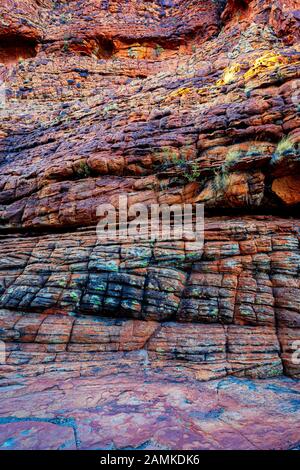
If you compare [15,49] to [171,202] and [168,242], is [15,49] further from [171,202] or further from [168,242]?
[168,242]

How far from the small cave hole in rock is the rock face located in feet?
53.1

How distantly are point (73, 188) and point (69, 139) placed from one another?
4.48m

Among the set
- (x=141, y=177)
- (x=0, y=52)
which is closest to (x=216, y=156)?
(x=141, y=177)

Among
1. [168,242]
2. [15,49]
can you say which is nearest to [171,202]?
[168,242]

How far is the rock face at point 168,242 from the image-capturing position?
7.73 m

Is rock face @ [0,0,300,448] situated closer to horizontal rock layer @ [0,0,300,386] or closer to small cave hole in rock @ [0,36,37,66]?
horizontal rock layer @ [0,0,300,386]

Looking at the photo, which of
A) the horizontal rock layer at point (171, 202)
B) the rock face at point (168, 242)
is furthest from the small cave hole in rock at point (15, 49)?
the horizontal rock layer at point (171, 202)

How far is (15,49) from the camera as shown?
2870 centimetres

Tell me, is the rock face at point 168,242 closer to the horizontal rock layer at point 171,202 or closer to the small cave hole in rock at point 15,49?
the horizontal rock layer at point 171,202

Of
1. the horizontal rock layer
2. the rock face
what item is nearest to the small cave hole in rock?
the rock face

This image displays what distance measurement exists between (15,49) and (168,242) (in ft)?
104

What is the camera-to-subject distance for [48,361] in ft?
25.4

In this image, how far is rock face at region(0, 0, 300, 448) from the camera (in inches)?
304

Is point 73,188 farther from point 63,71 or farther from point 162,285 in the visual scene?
point 63,71
